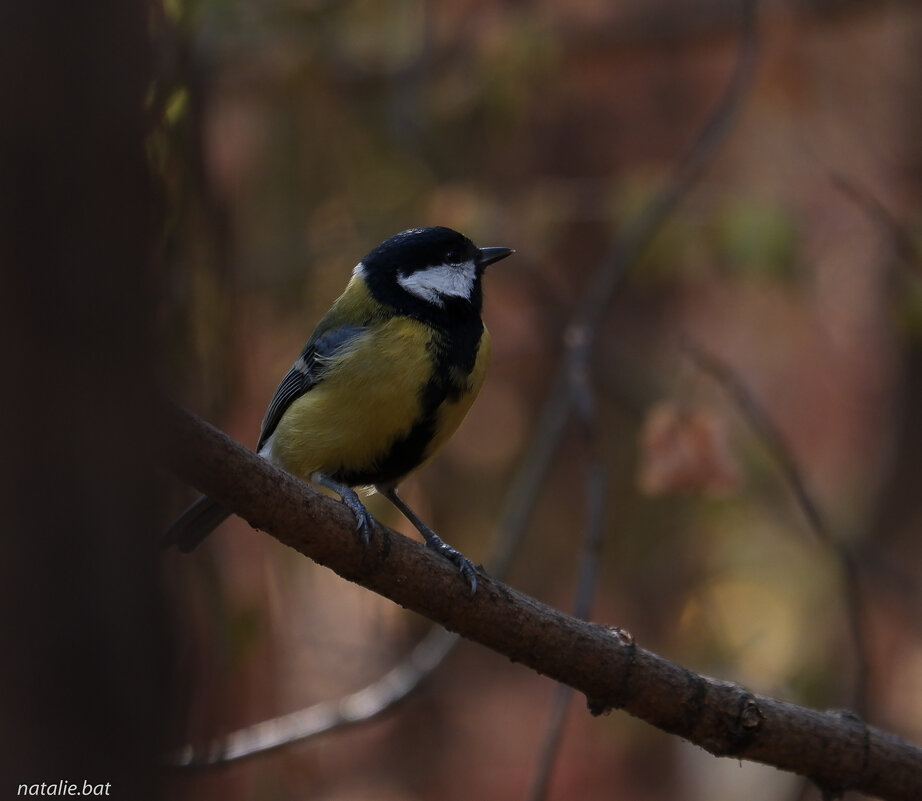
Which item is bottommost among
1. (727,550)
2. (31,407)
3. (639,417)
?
(727,550)

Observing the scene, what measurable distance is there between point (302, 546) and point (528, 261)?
3.13 m

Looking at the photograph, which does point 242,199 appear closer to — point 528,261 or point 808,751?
point 528,261

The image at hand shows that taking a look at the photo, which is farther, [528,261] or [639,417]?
[639,417]

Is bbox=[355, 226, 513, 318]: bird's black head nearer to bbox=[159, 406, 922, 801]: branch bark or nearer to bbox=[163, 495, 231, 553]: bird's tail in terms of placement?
bbox=[163, 495, 231, 553]: bird's tail

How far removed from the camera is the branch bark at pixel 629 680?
2342 mm

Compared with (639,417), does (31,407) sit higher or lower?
higher

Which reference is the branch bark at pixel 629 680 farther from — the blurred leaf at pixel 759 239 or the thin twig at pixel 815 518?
the blurred leaf at pixel 759 239

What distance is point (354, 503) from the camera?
2672 mm

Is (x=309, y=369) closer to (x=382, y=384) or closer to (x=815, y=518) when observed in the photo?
(x=382, y=384)

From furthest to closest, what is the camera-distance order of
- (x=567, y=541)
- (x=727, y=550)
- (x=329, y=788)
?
(x=567, y=541), (x=329, y=788), (x=727, y=550)

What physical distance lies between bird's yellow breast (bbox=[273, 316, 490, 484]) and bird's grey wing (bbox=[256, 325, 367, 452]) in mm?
35

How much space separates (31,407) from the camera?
115 cm

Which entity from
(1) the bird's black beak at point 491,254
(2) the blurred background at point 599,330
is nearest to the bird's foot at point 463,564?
(2) the blurred background at point 599,330

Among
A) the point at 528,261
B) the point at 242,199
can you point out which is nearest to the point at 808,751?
the point at 528,261
